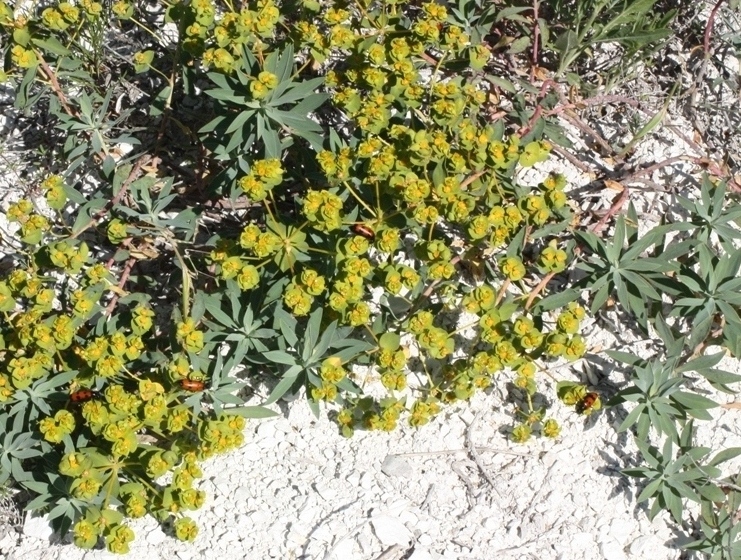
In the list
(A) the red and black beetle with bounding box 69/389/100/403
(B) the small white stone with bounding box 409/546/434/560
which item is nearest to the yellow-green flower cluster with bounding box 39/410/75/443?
(A) the red and black beetle with bounding box 69/389/100/403

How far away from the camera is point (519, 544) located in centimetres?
315

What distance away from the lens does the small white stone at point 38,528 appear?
3.15 m

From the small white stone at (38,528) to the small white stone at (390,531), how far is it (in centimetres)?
116

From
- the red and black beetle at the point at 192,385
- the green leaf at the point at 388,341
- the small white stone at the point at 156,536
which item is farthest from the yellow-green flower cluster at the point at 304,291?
the small white stone at the point at 156,536

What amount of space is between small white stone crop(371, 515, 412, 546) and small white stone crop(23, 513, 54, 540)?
116 cm

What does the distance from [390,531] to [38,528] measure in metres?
1.26

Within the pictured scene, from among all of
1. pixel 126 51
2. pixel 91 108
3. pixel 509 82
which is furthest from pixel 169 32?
pixel 509 82

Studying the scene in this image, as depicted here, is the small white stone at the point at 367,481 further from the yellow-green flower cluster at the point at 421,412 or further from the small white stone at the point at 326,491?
the yellow-green flower cluster at the point at 421,412

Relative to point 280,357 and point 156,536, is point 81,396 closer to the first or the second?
point 156,536

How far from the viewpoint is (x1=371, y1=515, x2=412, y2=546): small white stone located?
3.10 m

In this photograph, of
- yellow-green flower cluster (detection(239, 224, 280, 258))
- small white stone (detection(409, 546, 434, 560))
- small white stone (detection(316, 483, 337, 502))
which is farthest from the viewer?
small white stone (detection(316, 483, 337, 502))

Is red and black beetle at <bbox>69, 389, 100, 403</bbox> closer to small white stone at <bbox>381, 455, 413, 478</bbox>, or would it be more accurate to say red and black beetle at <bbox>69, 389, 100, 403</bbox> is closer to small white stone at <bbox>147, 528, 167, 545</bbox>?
small white stone at <bbox>147, 528, 167, 545</bbox>

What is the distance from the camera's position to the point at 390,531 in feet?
10.2

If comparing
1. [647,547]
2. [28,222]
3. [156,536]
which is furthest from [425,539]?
[28,222]
